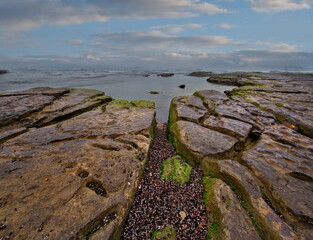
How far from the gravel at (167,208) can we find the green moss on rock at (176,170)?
133 mm

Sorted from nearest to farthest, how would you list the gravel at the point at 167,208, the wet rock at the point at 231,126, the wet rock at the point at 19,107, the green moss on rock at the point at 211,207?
1. the green moss on rock at the point at 211,207
2. the gravel at the point at 167,208
3. the wet rock at the point at 231,126
4. the wet rock at the point at 19,107

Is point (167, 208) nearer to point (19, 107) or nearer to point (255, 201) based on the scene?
point (255, 201)

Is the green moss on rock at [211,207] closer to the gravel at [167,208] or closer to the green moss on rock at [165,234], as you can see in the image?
the gravel at [167,208]

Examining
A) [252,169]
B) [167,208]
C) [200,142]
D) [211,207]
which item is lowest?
[167,208]

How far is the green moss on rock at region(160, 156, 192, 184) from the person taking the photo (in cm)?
462

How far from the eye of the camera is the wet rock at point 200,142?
518cm

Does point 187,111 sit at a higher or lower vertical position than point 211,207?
higher

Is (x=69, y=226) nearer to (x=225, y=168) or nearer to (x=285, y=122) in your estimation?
(x=225, y=168)

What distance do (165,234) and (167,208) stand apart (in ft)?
1.93

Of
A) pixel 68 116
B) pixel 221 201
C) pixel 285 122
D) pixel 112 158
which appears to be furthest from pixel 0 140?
pixel 285 122

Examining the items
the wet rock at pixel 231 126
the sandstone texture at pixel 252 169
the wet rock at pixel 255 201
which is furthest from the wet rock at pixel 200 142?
the wet rock at pixel 255 201

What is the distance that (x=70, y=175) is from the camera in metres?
3.87

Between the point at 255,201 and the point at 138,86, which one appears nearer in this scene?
the point at 255,201


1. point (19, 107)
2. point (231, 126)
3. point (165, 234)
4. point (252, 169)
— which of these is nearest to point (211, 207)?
point (165, 234)
